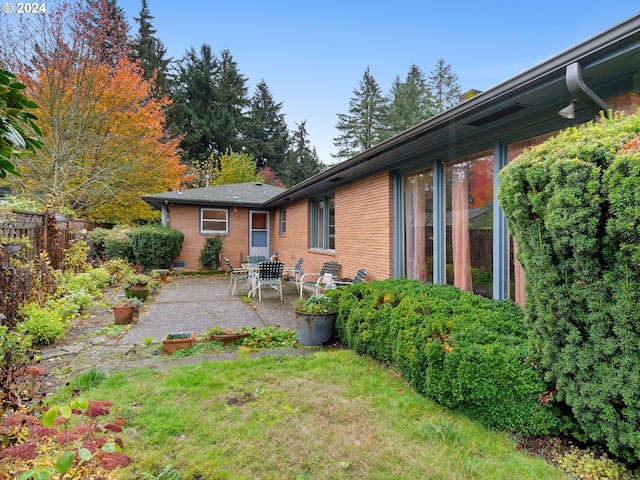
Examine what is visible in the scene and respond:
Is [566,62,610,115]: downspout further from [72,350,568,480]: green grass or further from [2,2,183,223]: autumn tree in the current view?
[2,2,183,223]: autumn tree

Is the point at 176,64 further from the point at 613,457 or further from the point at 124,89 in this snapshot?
the point at 613,457

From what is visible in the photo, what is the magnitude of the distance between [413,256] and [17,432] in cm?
508

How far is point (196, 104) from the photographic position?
83.5ft

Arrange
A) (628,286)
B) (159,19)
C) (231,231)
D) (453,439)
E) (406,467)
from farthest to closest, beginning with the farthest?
(159,19)
(231,231)
(453,439)
(406,467)
(628,286)

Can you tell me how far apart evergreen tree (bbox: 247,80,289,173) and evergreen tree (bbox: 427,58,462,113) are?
528 inches

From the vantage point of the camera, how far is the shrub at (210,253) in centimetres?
1312

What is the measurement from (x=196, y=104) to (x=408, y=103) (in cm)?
1640

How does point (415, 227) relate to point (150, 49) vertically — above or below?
below

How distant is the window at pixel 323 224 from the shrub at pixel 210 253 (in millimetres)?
4845

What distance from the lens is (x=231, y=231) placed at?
14.0 meters

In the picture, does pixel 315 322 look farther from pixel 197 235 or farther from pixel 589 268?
pixel 197 235

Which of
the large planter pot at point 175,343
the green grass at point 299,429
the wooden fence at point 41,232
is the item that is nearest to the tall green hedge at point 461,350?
the green grass at point 299,429

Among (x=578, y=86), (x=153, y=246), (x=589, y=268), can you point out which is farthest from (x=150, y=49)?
(x=589, y=268)

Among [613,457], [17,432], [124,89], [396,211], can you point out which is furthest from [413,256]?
[124,89]
